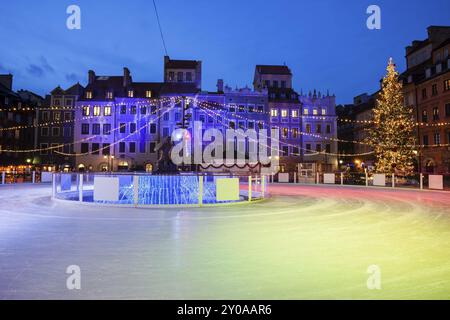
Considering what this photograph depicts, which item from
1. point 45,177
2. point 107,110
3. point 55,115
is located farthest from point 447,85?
point 55,115

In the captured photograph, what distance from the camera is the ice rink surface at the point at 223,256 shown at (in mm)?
4605

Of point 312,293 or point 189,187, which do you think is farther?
point 189,187

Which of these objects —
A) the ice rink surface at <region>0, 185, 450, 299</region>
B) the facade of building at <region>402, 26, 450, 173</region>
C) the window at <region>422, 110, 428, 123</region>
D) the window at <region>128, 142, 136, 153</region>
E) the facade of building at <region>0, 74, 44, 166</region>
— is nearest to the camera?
the ice rink surface at <region>0, 185, 450, 299</region>

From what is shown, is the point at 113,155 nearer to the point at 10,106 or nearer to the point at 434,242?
the point at 10,106

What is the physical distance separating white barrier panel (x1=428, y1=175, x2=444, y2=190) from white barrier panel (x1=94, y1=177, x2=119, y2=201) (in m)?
25.5

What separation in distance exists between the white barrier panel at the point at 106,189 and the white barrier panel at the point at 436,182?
25.5 metres

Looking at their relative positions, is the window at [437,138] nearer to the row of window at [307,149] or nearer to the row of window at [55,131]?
the row of window at [307,149]

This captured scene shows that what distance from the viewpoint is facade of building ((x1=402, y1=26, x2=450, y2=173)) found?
41.0m

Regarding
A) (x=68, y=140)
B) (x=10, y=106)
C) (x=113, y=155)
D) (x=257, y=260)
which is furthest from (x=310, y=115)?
(x=257, y=260)

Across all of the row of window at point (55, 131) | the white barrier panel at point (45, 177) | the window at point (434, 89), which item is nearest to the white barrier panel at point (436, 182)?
the window at point (434, 89)

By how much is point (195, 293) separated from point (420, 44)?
61.0 metres

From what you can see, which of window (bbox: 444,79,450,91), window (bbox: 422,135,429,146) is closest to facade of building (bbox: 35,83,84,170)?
window (bbox: 422,135,429,146)

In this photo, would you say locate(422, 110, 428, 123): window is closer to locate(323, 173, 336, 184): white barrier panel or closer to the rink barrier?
the rink barrier

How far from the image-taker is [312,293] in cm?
450
